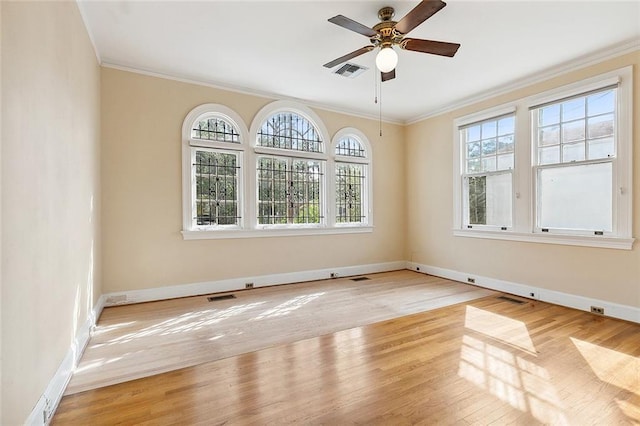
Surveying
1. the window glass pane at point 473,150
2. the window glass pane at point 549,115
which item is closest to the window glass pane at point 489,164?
the window glass pane at point 473,150

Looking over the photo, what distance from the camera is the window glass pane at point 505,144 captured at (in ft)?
14.6

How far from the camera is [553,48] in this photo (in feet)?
11.1

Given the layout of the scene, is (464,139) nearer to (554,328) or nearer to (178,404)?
(554,328)

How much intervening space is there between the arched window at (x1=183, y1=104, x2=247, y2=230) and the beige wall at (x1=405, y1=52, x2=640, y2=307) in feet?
11.2

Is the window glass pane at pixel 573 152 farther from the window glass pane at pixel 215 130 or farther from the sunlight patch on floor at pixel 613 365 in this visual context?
the window glass pane at pixel 215 130

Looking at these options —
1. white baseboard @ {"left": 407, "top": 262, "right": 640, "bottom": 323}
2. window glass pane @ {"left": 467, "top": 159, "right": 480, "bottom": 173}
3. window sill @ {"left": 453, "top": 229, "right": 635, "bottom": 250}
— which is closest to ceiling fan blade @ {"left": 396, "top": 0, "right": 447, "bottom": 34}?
window glass pane @ {"left": 467, "top": 159, "right": 480, "bottom": 173}

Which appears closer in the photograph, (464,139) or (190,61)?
(190,61)

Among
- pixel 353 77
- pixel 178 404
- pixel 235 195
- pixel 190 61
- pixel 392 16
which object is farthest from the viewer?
pixel 235 195

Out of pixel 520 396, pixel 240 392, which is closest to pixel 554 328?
pixel 520 396

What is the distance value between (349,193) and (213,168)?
97.4 inches

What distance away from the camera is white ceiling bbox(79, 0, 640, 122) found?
2717 mm

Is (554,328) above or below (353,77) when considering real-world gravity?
below

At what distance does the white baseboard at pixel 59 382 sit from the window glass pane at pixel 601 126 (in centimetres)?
552

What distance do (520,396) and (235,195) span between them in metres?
3.96
